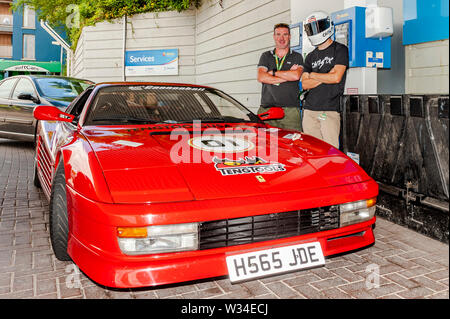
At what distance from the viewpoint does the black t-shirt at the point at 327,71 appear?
4445 mm

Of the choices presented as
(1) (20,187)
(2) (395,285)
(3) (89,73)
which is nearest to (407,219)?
(2) (395,285)

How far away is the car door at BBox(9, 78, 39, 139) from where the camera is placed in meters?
7.49

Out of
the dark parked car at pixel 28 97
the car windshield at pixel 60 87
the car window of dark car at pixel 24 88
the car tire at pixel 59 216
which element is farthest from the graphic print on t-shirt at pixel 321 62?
the car window of dark car at pixel 24 88

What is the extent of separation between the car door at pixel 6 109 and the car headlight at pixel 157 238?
22.7ft

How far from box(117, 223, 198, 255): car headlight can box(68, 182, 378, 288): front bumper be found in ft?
A: 0.09

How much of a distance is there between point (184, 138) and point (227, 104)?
3.94 ft

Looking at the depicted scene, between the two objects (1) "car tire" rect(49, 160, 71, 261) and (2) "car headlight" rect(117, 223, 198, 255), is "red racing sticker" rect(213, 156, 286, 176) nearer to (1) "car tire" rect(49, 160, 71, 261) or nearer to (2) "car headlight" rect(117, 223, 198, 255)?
(2) "car headlight" rect(117, 223, 198, 255)

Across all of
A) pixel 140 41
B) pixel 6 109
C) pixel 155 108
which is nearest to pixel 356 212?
pixel 155 108

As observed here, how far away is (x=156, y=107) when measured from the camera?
336 cm

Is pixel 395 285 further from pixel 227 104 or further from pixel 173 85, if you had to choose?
pixel 173 85

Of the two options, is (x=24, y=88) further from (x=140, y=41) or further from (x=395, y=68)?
(x=395, y=68)

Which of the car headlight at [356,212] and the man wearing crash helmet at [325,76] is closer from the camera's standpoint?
the car headlight at [356,212]

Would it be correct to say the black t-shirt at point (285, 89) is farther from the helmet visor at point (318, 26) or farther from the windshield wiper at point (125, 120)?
the windshield wiper at point (125, 120)

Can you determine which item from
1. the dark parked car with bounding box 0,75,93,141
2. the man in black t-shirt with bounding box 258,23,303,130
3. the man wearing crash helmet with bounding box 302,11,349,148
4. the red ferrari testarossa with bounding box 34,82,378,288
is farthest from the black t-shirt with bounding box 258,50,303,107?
the dark parked car with bounding box 0,75,93,141
